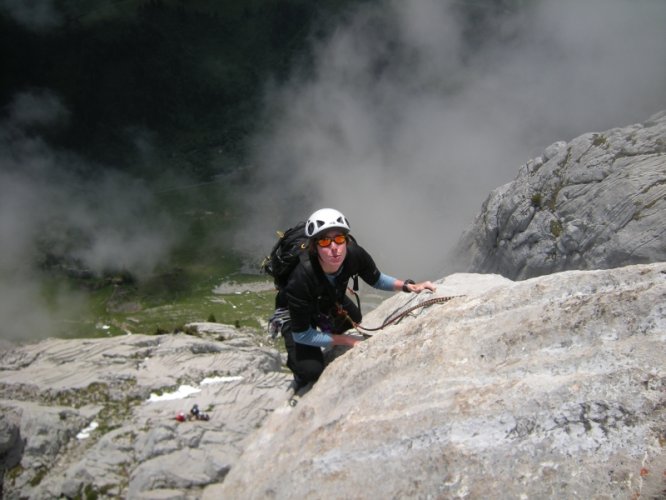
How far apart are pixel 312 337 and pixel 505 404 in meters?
6.08

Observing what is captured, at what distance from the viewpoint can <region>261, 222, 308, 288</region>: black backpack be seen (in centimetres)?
1334

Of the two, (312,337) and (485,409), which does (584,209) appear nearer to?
(312,337)

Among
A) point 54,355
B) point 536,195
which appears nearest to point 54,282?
point 54,355

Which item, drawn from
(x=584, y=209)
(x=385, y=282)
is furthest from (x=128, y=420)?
(x=584, y=209)

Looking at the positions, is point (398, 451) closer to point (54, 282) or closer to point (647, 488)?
point (647, 488)

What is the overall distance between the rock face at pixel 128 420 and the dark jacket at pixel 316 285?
9122mm

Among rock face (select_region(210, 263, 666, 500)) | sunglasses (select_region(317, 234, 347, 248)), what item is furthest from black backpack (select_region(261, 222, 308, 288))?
rock face (select_region(210, 263, 666, 500))

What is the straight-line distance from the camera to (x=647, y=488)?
6.73 m

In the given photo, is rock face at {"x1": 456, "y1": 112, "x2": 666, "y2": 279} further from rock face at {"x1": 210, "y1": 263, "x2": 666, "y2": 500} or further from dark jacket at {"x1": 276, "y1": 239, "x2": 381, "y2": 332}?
rock face at {"x1": 210, "y1": 263, "x2": 666, "y2": 500}

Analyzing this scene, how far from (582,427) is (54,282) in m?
217

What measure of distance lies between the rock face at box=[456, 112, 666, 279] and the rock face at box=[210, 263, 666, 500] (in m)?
65.0

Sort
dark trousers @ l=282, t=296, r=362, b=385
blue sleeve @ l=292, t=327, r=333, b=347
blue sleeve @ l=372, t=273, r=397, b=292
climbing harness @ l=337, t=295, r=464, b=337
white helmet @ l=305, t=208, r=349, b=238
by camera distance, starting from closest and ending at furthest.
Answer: white helmet @ l=305, t=208, r=349, b=238
blue sleeve @ l=292, t=327, r=333, b=347
climbing harness @ l=337, t=295, r=464, b=337
blue sleeve @ l=372, t=273, r=397, b=292
dark trousers @ l=282, t=296, r=362, b=385

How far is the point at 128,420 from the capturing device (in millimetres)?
28250

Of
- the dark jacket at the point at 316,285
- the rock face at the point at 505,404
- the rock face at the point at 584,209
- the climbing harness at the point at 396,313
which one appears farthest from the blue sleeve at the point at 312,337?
the rock face at the point at 584,209
